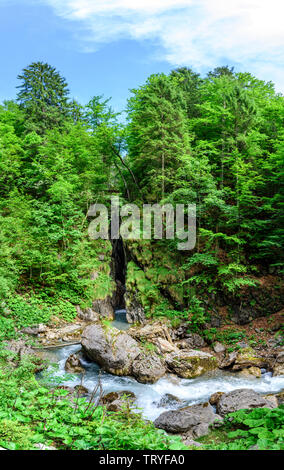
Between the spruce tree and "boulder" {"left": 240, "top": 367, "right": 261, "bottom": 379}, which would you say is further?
the spruce tree

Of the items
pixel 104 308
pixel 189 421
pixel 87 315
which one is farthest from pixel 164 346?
pixel 104 308

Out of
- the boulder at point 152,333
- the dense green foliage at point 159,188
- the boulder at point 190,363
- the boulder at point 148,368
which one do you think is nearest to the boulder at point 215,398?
the boulder at point 190,363

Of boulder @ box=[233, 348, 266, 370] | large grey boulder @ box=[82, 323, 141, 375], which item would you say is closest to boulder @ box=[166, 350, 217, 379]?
boulder @ box=[233, 348, 266, 370]

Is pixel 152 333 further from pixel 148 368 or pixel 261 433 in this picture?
pixel 261 433

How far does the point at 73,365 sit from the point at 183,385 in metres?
3.97

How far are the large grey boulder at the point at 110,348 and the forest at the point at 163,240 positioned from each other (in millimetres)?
261

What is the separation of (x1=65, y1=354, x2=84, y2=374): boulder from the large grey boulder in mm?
438

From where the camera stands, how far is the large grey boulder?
10.1m

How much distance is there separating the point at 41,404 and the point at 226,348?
30.7ft

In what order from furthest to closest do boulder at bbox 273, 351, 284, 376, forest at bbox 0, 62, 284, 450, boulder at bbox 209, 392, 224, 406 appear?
forest at bbox 0, 62, 284, 450, boulder at bbox 273, 351, 284, 376, boulder at bbox 209, 392, 224, 406

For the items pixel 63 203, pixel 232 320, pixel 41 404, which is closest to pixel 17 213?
pixel 63 203

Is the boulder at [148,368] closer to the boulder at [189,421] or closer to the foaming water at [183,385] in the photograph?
the foaming water at [183,385]

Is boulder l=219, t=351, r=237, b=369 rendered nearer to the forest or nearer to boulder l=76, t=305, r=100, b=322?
the forest

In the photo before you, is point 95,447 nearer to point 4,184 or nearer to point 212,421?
point 212,421
